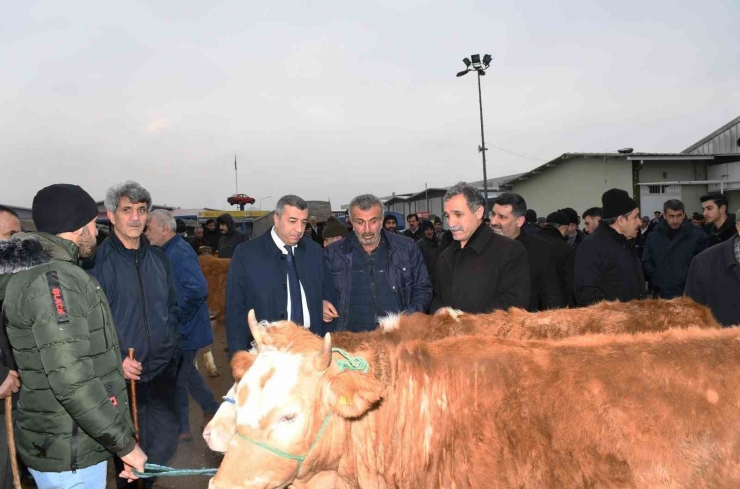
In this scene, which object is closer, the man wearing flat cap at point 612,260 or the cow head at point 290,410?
the cow head at point 290,410

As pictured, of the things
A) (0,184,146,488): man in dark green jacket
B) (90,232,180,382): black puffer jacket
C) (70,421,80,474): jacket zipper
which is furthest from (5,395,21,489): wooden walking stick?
(90,232,180,382): black puffer jacket

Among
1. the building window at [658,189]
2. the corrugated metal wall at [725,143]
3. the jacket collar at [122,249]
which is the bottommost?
the jacket collar at [122,249]

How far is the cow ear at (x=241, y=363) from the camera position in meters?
2.71

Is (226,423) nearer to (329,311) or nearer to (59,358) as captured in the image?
(59,358)

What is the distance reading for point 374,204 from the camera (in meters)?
4.41

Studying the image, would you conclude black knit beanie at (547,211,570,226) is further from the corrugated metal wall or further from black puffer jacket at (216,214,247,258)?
the corrugated metal wall

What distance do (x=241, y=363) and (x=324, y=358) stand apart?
642 millimetres

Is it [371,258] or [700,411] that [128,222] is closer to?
[371,258]

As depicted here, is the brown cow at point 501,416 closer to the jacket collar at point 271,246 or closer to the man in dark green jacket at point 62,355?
the man in dark green jacket at point 62,355

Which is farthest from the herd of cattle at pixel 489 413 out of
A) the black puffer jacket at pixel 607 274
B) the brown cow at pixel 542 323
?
the black puffer jacket at pixel 607 274

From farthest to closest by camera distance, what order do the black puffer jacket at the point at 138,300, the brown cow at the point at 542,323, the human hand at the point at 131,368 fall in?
the black puffer jacket at the point at 138,300
the human hand at the point at 131,368
the brown cow at the point at 542,323

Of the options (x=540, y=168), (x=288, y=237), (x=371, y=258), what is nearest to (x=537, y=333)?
(x=371, y=258)

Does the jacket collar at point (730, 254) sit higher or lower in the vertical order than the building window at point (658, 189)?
lower

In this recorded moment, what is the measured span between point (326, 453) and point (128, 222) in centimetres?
225
